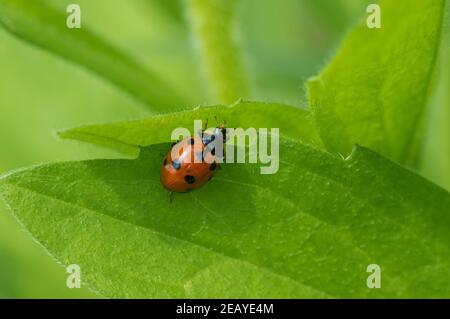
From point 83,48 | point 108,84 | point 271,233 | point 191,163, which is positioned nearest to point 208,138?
point 191,163

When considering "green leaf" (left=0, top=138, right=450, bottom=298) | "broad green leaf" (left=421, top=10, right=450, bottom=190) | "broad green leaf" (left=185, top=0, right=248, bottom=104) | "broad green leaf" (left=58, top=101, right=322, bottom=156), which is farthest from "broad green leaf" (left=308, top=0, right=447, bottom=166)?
"broad green leaf" (left=421, top=10, right=450, bottom=190)

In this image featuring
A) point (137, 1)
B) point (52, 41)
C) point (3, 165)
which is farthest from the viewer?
point (137, 1)

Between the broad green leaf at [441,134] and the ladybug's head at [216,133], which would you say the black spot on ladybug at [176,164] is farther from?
the broad green leaf at [441,134]

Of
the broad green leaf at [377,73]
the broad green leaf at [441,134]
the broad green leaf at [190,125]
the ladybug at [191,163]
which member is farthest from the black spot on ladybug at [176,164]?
the broad green leaf at [441,134]

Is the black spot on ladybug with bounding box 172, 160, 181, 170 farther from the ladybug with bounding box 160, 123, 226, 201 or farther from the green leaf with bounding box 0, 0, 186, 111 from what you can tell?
the green leaf with bounding box 0, 0, 186, 111

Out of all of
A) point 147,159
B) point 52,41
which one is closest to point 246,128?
point 147,159
